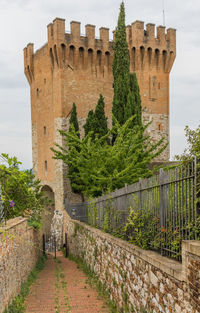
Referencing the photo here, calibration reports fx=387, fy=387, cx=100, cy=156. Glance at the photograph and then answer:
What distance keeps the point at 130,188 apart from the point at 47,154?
77.0ft

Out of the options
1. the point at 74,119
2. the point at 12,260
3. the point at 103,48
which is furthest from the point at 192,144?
the point at 103,48

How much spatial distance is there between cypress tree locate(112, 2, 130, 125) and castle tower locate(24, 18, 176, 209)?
3.98m

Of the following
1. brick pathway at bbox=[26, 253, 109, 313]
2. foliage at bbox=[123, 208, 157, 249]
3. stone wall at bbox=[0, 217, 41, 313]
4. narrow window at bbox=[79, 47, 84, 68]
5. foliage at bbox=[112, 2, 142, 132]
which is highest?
narrow window at bbox=[79, 47, 84, 68]

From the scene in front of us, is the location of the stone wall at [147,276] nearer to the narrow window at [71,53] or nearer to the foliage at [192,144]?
the foliage at [192,144]

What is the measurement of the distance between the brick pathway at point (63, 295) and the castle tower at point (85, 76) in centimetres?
1650

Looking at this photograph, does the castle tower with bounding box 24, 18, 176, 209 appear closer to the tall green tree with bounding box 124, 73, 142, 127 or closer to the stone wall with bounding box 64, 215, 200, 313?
the tall green tree with bounding box 124, 73, 142, 127

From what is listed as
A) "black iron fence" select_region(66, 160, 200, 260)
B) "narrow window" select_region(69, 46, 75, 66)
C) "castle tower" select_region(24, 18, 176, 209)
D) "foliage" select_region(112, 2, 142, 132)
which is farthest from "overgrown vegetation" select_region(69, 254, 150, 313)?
"narrow window" select_region(69, 46, 75, 66)

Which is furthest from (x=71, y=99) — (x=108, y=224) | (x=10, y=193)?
(x=108, y=224)

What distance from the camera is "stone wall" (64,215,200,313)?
432cm

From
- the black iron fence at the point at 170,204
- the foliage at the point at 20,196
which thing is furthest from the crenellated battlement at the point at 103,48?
the black iron fence at the point at 170,204

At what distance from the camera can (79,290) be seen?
10070mm

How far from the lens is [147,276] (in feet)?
19.5

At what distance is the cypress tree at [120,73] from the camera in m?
24.0

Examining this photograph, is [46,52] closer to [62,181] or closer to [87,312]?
[62,181]
